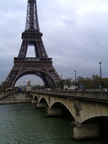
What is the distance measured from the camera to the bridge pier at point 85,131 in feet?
58.6

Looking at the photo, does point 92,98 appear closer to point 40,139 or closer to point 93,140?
point 93,140

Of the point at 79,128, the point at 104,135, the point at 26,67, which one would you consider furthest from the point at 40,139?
the point at 26,67

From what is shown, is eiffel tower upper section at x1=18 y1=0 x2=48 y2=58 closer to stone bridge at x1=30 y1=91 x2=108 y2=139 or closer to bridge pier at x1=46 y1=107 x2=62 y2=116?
bridge pier at x1=46 y1=107 x2=62 y2=116

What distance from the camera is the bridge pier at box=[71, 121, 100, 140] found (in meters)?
17.9

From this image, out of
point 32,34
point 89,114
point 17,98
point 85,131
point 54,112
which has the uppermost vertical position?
point 32,34

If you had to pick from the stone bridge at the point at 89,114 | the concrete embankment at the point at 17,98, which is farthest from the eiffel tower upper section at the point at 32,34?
the stone bridge at the point at 89,114

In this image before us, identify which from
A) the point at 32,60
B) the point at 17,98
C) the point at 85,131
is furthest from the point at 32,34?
the point at 85,131

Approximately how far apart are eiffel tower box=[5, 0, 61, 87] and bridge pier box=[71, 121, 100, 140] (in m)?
64.4

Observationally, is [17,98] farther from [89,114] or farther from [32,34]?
[89,114]

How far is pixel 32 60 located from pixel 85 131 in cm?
7605

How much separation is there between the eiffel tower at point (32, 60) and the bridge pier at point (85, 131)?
64.4 meters

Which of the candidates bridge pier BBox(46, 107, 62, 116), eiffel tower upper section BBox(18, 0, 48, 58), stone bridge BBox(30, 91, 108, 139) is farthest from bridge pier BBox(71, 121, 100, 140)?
eiffel tower upper section BBox(18, 0, 48, 58)

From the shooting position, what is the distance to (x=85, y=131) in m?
18.0

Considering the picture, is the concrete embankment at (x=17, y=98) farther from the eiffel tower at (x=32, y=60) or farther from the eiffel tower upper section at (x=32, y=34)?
the eiffel tower upper section at (x=32, y=34)
